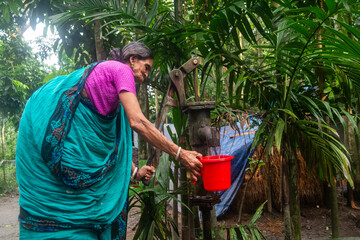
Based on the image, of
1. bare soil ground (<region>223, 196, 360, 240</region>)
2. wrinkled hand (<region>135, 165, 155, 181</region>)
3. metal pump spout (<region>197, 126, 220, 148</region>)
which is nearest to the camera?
metal pump spout (<region>197, 126, 220, 148</region>)

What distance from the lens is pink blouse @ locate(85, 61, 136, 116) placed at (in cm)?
142

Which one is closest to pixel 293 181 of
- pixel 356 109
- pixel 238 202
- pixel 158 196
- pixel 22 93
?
pixel 356 109

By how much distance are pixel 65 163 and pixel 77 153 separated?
0.07 m

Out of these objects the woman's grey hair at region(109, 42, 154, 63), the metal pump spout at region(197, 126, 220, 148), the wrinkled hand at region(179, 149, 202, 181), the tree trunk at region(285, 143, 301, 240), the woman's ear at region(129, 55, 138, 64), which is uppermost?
the woman's grey hair at region(109, 42, 154, 63)

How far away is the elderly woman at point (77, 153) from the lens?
132cm

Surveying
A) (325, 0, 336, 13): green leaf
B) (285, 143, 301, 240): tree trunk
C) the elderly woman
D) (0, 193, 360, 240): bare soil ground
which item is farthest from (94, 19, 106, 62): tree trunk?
(0, 193, 360, 240): bare soil ground

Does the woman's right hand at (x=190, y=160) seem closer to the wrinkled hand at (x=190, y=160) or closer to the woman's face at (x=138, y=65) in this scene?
the wrinkled hand at (x=190, y=160)

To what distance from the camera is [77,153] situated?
4.45ft

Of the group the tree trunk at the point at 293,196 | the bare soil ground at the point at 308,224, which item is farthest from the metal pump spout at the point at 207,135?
the bare soil ground at the point at 308,224

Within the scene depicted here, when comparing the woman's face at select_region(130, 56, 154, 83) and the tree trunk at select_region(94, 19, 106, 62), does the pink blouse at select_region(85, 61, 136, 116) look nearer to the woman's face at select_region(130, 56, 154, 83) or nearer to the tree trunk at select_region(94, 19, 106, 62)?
the woman's face at select_region(130, 56, 154, 83)

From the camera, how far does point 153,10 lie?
2281 mm

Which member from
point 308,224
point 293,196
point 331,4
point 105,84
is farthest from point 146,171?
point 308,224

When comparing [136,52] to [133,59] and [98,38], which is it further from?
[98,38]

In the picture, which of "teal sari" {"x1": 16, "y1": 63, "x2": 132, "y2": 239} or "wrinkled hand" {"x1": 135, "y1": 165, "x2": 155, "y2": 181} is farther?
"wrinkled hand" {"x1": 135, "y1": 165, "x2": 155, "y2": 181}
